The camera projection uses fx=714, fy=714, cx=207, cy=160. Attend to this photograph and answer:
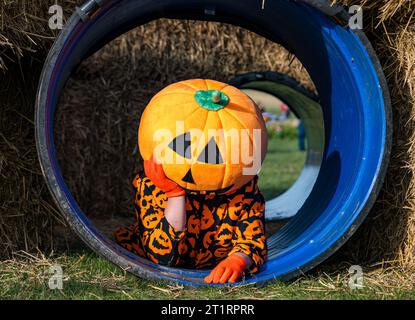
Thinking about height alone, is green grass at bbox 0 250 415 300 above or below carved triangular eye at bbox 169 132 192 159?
below

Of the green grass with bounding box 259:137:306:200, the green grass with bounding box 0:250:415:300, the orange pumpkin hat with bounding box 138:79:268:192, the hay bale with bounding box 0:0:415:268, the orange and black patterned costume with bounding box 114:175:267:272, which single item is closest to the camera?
the green grass with bounding box 0:250:415:300

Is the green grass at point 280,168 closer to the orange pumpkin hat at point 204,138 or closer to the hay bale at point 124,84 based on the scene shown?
the hay bale at point 124,84

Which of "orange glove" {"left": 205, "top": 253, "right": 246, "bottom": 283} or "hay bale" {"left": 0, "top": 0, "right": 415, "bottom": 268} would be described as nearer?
"orange glove" {"left": 205, "top": 253, "right": 246, "bottom": 283}

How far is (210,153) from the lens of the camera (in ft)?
9.66

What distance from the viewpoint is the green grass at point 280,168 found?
744cm

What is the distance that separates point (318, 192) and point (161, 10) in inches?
50.9

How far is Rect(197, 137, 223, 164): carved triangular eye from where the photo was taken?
2.95 metres

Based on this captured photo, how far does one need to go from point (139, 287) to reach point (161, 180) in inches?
18.0

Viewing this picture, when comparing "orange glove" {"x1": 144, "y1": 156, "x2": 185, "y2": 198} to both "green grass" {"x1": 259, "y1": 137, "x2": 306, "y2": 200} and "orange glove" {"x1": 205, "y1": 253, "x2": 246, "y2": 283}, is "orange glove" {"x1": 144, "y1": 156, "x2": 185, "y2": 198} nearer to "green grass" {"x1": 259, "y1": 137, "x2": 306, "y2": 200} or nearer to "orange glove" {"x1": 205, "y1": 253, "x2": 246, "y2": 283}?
"orange glove" {"x1": 205, "y1": 253, "x2": 246, "y2": 283}

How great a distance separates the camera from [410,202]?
3.34 m

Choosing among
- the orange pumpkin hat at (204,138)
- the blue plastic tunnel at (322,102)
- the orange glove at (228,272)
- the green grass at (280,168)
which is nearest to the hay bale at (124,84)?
the green grass at (280,168)

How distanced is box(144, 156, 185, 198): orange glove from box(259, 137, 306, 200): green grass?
142 inches

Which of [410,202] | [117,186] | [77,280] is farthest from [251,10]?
[117,186]

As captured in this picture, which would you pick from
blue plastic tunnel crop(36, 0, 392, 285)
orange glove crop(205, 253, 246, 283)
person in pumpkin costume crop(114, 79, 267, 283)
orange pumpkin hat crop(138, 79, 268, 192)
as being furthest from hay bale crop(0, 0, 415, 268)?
orange glove crop(205, 253, 246, 283)
